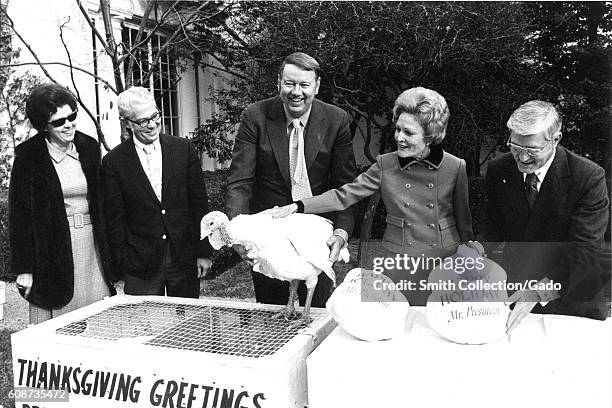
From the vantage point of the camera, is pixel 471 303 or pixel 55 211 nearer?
pixel 471 303

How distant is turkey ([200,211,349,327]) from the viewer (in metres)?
1.90

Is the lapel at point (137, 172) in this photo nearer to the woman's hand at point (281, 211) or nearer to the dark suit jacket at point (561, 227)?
the woman's hand at point (281, 211)

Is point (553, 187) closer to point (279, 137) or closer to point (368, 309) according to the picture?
point (368, 309)

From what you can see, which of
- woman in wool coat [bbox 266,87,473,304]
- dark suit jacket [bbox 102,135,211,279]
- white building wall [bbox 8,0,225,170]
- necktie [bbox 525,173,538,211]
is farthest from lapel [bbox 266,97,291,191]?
white building wall [bbox 8,0,225,170]

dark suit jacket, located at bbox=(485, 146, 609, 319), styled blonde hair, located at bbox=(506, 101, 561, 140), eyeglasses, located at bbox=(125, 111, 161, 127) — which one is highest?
eyeglasses, located at bbox=(125, 111, 161, 127)

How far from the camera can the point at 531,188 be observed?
2.12 meters

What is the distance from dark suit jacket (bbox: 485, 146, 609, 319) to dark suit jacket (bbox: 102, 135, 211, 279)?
4.54 ft

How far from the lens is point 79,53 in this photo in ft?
20.6

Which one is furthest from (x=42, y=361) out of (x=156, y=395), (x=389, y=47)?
(x=389, y=47)

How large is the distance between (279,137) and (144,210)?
0.72 m

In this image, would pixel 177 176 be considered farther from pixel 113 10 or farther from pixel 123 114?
pixel 113 10

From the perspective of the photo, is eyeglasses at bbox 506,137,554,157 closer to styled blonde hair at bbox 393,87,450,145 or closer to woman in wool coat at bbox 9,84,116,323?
styled blonde hair at bbox 393,87,450,145

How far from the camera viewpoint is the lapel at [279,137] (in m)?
2.56

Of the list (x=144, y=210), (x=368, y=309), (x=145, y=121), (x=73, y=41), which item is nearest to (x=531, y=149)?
(x=368, y=309)
